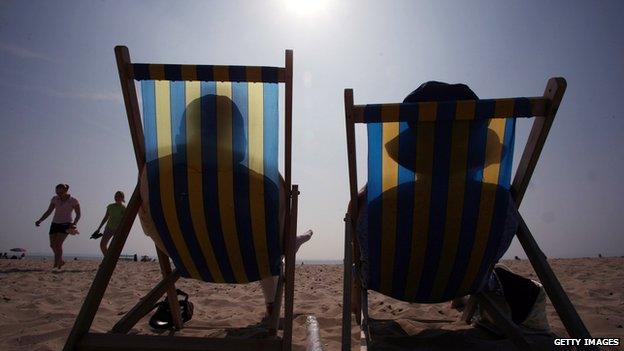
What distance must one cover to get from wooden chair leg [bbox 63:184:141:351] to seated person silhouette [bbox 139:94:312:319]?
0.07m

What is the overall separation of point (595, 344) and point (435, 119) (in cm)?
97

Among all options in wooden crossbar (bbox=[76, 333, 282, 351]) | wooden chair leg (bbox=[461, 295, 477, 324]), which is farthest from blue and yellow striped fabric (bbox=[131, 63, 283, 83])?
wooden chair leg (bbox=[461, 295, 477, 324])

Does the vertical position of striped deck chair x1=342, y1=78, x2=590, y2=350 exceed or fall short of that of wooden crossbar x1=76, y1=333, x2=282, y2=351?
it exceeds it

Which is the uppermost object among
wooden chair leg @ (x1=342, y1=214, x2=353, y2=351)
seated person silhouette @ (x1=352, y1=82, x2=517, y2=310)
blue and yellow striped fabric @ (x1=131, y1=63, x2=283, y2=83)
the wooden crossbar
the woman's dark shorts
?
blue and yellow striped fabric @ (x1=131, y1=63, x2=283, y2=83)

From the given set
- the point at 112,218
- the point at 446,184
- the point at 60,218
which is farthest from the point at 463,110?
the point at 60,218

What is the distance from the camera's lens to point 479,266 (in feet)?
5.71

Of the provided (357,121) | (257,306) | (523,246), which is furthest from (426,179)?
(257,306)

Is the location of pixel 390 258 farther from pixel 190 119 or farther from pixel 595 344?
pixel 190 119

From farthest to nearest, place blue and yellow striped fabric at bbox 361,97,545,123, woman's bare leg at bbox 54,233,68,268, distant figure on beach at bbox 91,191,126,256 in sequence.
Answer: woman's bare leg at bbox 54,233,68,268 < distant figure on beach at bbox 91,191,126,256 < blue and yellow striped fabric at bbox 361,97,545,123

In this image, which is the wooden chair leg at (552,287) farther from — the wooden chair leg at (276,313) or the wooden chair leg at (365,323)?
the wooden chair leg at (276,313)

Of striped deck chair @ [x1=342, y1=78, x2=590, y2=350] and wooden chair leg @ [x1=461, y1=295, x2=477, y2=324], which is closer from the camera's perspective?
striped deck chair @ [x1=342, y1=78, x2=590, y2=350]

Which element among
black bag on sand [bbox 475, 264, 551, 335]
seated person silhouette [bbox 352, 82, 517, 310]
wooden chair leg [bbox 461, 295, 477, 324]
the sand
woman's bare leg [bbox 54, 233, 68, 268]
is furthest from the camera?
woman's bare leg [bbox 54, 233, 68, 268]

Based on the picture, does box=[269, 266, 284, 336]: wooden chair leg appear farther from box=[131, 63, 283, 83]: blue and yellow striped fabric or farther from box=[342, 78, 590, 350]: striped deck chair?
box=[131, 63, 283, 83]: blue and yellow striped fabric

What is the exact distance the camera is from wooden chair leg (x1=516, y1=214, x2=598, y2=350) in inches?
54.7
